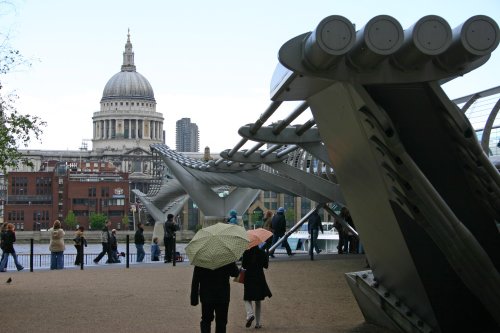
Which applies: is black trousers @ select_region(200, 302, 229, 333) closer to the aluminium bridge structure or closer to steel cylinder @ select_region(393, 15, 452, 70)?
the aluminium bridge structure

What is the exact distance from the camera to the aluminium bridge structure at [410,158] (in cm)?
929

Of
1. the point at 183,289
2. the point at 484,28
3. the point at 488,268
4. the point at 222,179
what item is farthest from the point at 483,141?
the point at 222,179

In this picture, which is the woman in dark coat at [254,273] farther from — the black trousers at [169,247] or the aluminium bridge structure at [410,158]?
the black trousers at [169,247]

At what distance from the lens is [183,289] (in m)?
20.2

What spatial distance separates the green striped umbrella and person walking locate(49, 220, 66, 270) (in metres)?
16.6

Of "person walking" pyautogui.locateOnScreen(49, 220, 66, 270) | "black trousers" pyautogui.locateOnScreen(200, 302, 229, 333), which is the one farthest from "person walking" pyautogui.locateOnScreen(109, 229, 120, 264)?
"black trousers" pyautogui.locateOnScreen(200, 302, 229, 333)

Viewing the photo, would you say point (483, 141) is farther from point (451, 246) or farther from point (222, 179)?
point (222, 179)

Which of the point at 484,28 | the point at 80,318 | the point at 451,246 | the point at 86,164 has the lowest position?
the point at 80,318

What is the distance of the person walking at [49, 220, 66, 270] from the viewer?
27.1m

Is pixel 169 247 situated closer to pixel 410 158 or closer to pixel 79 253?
pixel 79 253

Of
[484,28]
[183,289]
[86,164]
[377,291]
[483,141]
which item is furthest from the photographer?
[86,164]

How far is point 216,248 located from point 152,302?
24.2 feet

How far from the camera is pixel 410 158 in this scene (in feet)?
33.0

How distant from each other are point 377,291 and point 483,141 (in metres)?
3.64
